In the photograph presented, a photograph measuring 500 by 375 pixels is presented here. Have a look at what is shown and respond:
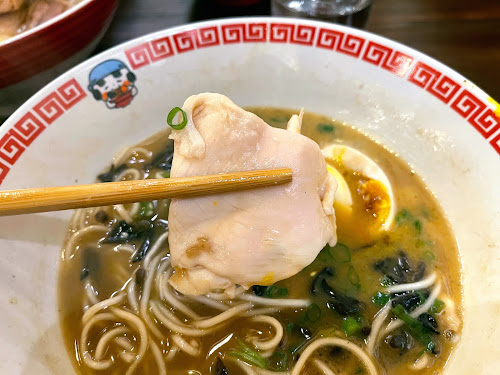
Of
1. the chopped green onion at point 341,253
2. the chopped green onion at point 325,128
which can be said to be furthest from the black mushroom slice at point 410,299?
the chopped green onion at point 325,128

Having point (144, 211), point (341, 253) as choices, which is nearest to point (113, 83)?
point (144, 211)

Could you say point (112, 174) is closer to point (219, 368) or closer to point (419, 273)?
point (219, 368)

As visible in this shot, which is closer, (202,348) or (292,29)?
(202,348)

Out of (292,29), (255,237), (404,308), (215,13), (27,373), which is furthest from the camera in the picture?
(215,13)

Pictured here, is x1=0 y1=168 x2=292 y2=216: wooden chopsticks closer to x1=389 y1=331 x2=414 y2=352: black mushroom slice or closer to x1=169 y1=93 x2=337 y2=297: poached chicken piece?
x1=169 y1=93 x2=337 y2=297: poached chicken piece

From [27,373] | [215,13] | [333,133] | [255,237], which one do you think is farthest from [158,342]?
[215,13]

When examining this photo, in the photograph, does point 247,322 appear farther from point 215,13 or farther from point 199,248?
point 215,13
